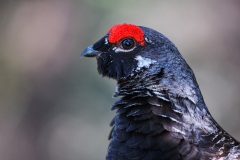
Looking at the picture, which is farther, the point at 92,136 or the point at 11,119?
the point at 11,119

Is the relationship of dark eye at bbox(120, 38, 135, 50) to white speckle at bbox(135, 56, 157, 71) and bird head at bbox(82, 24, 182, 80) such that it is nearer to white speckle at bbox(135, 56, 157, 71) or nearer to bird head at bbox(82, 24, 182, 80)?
bird head at bbox(82, 24, 182, 80)

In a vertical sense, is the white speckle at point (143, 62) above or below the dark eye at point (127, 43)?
below

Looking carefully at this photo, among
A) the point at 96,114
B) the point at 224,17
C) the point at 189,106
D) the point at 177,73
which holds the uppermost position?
the point at 224,17

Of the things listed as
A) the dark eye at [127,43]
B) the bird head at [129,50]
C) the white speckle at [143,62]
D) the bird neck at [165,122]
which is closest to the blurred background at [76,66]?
the bird head at [129,50]

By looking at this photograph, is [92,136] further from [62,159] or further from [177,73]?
[177,73]

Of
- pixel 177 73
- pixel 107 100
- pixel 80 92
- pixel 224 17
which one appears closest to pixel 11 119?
pixel 80 92

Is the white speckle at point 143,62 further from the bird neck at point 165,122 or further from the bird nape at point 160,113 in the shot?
the bird neck at point 165,122
